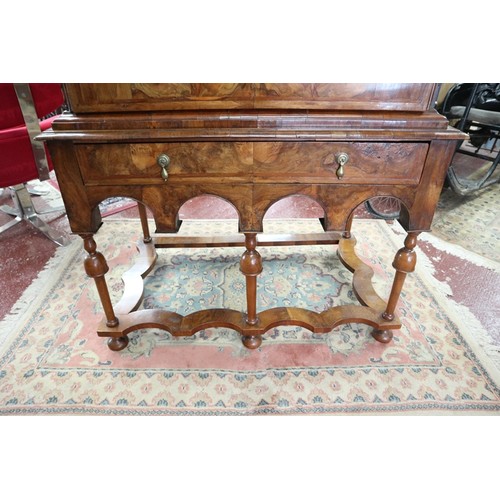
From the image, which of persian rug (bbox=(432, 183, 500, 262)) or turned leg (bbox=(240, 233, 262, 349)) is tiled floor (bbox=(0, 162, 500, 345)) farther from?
turned leg (bbox=(240, 233, 262, 349))

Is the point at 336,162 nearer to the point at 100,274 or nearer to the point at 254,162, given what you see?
the point at 254,162

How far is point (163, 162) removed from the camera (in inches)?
39.8

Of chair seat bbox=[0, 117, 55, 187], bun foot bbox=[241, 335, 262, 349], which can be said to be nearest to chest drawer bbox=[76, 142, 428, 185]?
bun foot bbox=[241, 335, 262, 349]

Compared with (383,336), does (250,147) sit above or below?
above

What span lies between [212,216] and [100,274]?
4.30ft

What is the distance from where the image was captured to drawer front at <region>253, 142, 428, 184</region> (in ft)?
3.32

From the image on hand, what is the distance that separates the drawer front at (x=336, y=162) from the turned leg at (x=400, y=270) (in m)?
0.27

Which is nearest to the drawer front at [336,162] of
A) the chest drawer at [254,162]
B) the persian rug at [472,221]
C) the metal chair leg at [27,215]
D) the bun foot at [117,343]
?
the chest drawer at [254,162]

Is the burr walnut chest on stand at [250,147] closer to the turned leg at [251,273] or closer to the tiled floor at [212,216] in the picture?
the turned leg at [251,273]

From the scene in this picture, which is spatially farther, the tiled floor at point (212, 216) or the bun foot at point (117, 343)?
the tiled floor at point (212, 216)

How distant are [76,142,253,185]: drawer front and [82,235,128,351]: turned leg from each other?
27 cm

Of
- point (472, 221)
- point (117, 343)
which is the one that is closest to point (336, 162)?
point (117, 343)

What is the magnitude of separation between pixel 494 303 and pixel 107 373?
1825mm

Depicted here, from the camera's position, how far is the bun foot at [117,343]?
1438mm
